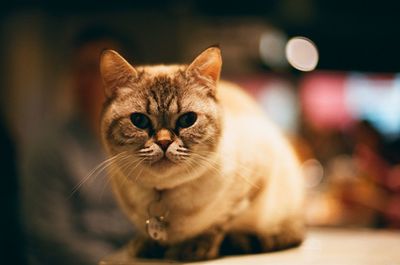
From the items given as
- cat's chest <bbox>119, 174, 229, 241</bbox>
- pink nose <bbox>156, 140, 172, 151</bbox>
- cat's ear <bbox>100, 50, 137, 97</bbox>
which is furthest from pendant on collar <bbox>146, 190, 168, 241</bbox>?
cat's ear <bbox>100, 50, 137, 97</bbox>

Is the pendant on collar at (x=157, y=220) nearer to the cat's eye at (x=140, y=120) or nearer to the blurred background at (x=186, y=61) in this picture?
the cat's eye at (x=140, y=120)

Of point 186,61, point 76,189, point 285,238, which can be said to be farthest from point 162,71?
point 186,61

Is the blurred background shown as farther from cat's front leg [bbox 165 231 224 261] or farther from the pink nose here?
the pink nose

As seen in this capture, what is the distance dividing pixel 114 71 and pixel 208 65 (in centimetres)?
19

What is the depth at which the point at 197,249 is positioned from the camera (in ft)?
3.47

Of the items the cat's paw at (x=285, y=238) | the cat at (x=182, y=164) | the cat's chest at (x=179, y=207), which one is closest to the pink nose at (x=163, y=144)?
the cat at (x=182, y=164)

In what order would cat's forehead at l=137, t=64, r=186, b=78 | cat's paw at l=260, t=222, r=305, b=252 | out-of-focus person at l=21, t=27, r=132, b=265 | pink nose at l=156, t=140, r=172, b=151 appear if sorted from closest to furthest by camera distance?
pink nose at l=156, t=140, r=172, b=151 → cat's forehead at l=137, t=64, r=186, b=78 → cat's paw at l=260, t=222, r=305, b=252 → out-of-focus person at l=21, t=27, r=132, b=265

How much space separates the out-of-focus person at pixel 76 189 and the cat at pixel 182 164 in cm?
66

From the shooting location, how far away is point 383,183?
2.36m

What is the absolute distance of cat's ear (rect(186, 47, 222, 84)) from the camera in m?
0.98

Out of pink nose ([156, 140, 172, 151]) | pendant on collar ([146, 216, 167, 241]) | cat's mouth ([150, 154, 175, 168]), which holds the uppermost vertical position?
pink nose ([156, 140, 172, 151])

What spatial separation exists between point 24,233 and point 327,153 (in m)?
2.53

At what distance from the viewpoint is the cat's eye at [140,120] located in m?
0.98

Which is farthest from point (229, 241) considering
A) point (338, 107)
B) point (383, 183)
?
point (338, 107)
